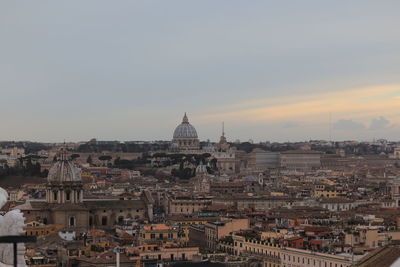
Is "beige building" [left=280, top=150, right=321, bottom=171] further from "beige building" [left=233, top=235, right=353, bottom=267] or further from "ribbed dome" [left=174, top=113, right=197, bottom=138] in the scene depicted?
"beige building" [left=233, top=235, right=353, bottom=267]

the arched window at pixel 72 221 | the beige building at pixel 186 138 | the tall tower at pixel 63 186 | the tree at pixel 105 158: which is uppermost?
the beige building at pixel 186 138

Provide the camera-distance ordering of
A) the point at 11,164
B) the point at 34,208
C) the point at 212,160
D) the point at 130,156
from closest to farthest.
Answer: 1. the point at 34,208
2. the point at 11,164
3. the point at 212,160
4. the point at 130,156

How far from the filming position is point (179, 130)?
121 meters

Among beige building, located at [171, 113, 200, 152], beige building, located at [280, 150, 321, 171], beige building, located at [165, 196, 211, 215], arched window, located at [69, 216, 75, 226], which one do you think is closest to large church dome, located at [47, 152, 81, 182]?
arched window, located at [69, 216, 75, 226]

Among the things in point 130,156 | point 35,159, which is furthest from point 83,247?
point 130,156

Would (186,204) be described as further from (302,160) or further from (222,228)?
(302,160)

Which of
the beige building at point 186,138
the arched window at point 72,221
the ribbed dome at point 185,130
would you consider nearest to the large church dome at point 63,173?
the arched window at point 72,221

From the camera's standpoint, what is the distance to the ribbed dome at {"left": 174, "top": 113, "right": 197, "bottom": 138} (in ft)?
394

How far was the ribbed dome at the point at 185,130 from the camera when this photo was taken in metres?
120

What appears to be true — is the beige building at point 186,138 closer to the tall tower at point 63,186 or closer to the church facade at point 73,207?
the church facade at point 73,207

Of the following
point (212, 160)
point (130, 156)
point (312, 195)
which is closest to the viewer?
point (312, 195)

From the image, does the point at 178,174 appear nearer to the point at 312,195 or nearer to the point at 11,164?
the point at 11,164

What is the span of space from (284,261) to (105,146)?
117m

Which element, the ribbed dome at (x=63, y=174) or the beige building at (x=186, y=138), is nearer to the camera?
the ribbed dome at (x=63, y=174)
